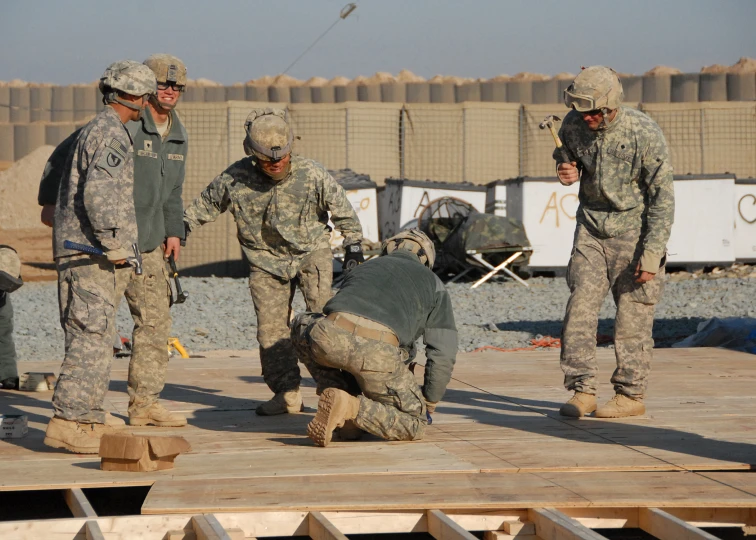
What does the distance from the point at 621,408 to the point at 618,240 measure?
0.99m

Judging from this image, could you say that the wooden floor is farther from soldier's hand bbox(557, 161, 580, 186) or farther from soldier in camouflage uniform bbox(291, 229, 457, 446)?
soldier's hand bbox(557, 161, 580, 186)

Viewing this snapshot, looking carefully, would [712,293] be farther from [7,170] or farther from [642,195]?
[7,170]

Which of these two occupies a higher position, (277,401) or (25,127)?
(25,127)

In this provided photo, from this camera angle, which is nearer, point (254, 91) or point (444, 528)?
point (444, 528)

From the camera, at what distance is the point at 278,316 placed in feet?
21.2

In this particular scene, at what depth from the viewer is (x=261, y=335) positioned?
21.1 ft

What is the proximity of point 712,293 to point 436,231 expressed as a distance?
491 cm

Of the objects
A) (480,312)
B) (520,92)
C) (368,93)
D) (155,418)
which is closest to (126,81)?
(155,418)

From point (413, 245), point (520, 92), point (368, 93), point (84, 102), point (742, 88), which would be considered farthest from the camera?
point (84, 102)

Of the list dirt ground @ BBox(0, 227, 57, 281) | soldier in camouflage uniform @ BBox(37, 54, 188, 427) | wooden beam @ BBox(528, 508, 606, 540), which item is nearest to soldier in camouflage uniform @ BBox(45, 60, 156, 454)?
soldier in camouflage uniform @ BBox(37, 54, 188, 427)

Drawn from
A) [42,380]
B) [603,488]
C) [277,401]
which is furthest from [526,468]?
[42,380]

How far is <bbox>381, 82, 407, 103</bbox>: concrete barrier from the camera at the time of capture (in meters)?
27.4

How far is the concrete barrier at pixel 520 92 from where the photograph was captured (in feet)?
86.0

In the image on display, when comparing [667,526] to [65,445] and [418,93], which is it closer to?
[65,445]
